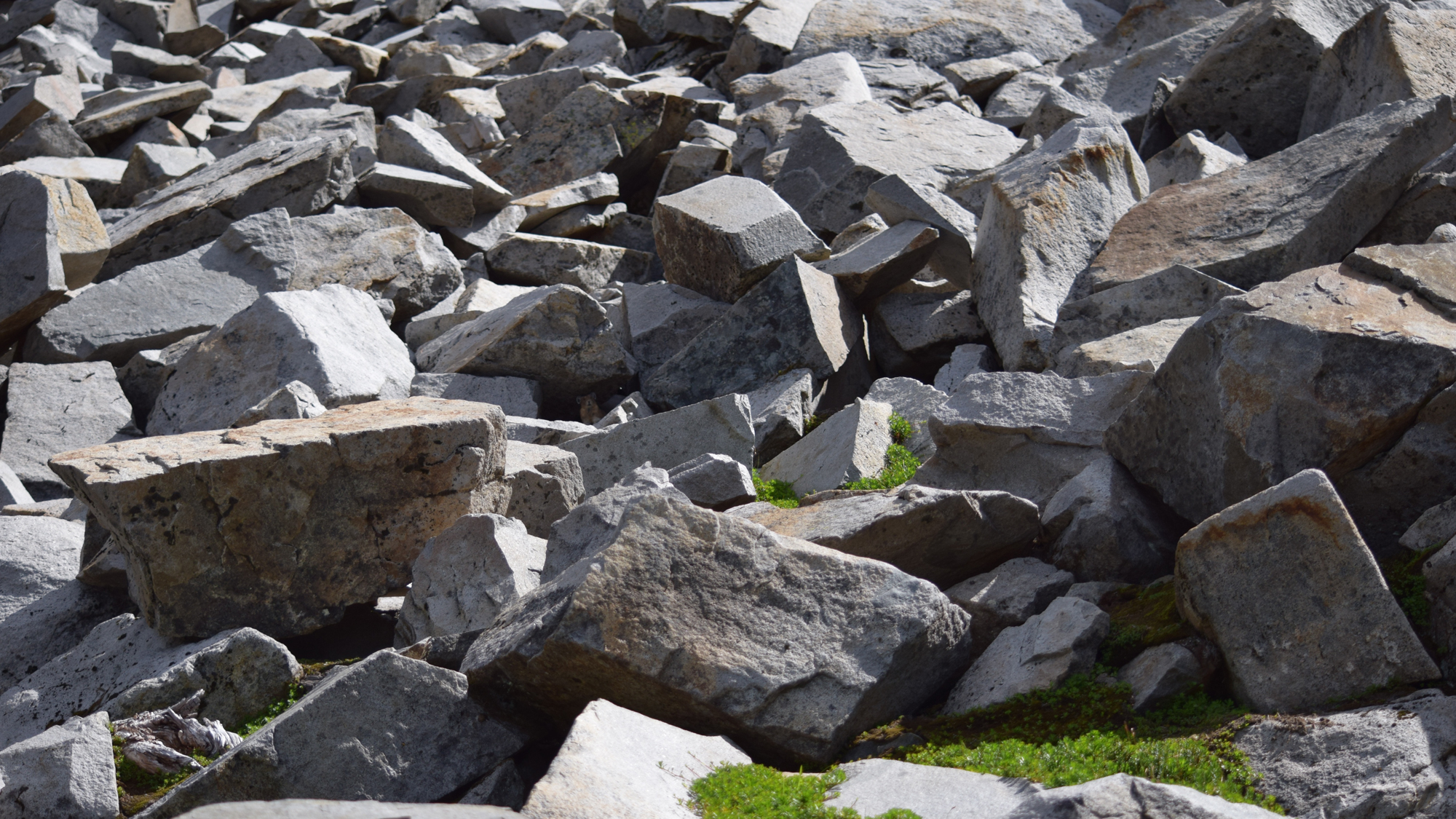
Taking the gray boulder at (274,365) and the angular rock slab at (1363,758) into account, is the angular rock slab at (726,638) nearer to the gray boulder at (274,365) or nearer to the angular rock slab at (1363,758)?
the angular rock slab at (1363,758)

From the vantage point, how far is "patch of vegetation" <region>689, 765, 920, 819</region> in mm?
3822

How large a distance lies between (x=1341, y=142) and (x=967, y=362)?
9.13 feet

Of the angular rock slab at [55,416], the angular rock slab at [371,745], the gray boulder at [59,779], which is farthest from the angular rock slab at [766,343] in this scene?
the gray boulder at [59,779]

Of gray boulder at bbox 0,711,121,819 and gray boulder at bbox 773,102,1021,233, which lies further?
gray boulder at bbox 773,102,1021,233

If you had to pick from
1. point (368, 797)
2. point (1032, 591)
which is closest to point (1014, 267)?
point (1032, 591)

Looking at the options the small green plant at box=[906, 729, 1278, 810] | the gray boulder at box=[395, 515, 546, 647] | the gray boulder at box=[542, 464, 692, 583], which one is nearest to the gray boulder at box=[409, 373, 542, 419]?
the gray boulder at box=[395, 515, 546, 647]

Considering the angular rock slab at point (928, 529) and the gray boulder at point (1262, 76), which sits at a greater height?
the gray boulder at point (1262, 76)

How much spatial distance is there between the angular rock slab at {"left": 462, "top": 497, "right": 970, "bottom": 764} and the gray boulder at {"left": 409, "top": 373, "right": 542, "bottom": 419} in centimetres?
380

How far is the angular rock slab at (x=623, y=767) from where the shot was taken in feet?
11.8

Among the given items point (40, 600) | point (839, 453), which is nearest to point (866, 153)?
point (839, 453)

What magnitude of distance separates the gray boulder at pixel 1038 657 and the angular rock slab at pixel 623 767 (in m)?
1.03

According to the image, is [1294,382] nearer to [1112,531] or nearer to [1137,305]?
[1112,531]

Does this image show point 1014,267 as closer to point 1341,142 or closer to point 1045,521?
point 1341,142

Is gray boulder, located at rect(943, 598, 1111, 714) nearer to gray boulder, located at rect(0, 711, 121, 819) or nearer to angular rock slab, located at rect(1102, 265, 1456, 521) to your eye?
angular rock slab, located at rect(1102, 265, 1456, 521)
